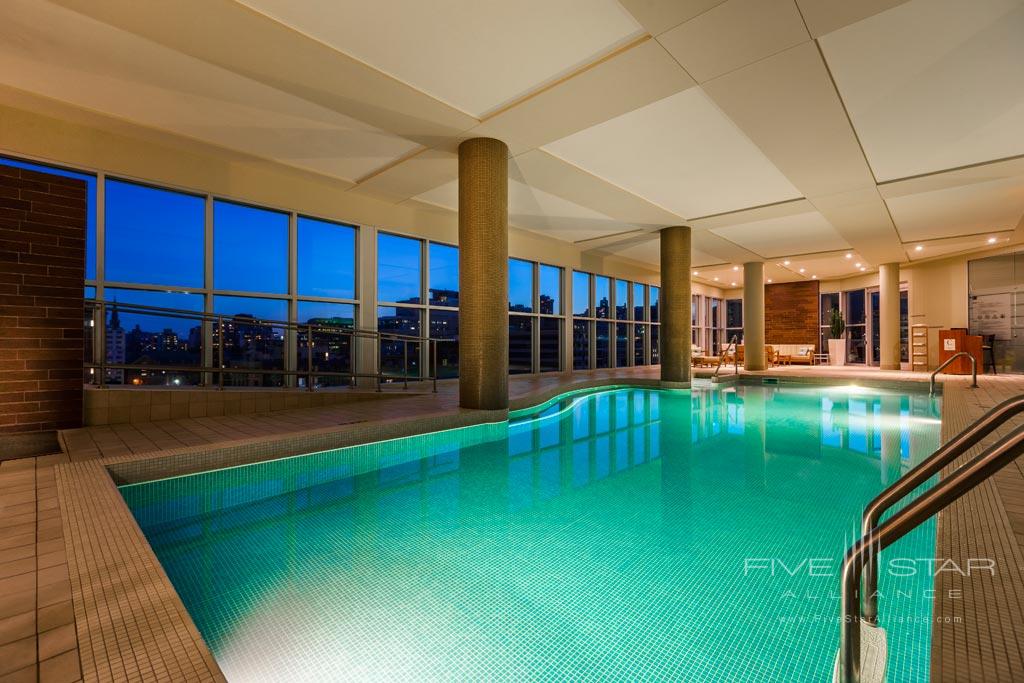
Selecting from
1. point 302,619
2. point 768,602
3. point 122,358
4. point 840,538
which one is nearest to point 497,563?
point 302,619

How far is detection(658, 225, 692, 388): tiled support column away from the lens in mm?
9141

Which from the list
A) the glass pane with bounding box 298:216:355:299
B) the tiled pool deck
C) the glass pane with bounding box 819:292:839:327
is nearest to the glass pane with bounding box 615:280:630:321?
the glass pane with bounding box 819:292:839:327

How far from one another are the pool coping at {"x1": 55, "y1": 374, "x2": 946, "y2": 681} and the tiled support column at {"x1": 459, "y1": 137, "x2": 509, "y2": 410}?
7.26 feet

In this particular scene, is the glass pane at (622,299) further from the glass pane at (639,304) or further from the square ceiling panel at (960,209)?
the square ceiling panel at (960,209)

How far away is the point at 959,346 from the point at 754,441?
8653 mm

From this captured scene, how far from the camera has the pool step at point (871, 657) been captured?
1.22 meters

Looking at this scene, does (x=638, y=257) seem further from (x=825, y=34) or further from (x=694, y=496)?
(x=694, y=496)

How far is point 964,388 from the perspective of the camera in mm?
7852

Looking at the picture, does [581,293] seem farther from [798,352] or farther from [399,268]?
[798,352]

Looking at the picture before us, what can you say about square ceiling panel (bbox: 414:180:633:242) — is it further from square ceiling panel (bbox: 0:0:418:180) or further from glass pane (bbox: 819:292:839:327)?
glass pane (bbox: 819:292:839:327)

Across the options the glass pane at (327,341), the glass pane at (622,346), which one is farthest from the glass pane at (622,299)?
the glass pane at (327,341)

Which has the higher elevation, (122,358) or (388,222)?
(388,222)

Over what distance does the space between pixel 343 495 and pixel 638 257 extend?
36.5 feet

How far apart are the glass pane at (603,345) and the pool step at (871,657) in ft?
37.2
